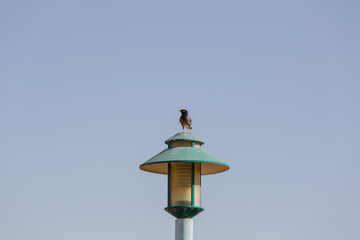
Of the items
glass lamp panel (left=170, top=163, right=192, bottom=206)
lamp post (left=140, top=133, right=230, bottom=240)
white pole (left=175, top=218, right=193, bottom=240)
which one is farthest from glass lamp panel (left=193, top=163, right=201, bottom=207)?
white pole (left=175, top=218, right=193, bottom=240)

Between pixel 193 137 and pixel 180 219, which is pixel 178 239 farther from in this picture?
pixel 193 137

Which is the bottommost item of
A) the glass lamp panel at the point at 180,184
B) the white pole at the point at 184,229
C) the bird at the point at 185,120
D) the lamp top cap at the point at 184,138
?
the white pole at the point at 184,229

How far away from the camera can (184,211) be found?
15984 mm

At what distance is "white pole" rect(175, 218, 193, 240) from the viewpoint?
15.9 m

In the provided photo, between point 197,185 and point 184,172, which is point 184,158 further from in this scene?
point 197,185

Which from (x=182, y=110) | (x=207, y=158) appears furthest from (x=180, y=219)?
(x=182, y=110)

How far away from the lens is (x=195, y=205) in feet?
53.0

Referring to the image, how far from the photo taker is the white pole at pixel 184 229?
15938 mm

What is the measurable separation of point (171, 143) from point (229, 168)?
1.39 meters

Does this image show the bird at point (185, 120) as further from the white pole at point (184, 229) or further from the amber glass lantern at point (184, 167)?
the white pole at point (184, 229)

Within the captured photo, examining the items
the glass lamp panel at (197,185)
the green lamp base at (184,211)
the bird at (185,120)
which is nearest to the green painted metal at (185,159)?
the glass lamp panel at (197,185)

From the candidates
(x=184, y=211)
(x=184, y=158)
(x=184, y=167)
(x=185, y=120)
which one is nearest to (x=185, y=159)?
(x=184, y=158)

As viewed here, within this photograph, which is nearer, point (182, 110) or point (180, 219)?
point (180, 219)

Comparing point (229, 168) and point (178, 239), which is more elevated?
point (229, 168)
